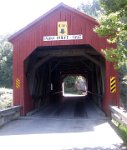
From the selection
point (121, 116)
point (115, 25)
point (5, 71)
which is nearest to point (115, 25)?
point (115, 25)

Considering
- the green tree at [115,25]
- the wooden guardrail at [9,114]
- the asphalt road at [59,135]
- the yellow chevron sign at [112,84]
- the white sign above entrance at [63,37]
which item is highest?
the white sign above entrance at [63,37]

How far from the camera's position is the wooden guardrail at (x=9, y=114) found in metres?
13.6

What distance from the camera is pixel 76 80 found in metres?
73.6

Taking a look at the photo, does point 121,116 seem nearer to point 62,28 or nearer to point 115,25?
point 115,25

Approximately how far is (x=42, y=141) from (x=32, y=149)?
3.91 ft

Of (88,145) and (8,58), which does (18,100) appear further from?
(8,58)

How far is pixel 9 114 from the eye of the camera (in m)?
14.7

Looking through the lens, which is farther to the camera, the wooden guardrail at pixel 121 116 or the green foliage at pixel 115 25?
the wooden guardrail at pixel 121 116

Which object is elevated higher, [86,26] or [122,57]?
[86,26]

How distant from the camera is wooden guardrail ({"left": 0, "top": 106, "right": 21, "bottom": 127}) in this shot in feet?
44.8

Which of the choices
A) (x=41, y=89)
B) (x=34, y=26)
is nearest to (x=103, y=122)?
(x=34, y=26)

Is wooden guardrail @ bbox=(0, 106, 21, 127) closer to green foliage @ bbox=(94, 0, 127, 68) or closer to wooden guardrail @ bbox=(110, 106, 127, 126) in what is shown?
wooden guardrail @ bbox=(110, 106, 127, 126)

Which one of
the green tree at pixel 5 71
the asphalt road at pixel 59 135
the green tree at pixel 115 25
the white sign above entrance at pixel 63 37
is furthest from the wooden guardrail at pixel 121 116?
the green tree at pixel 5 71

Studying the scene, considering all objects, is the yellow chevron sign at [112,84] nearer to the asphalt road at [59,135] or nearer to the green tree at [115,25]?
the asphalt road at [59,135]
